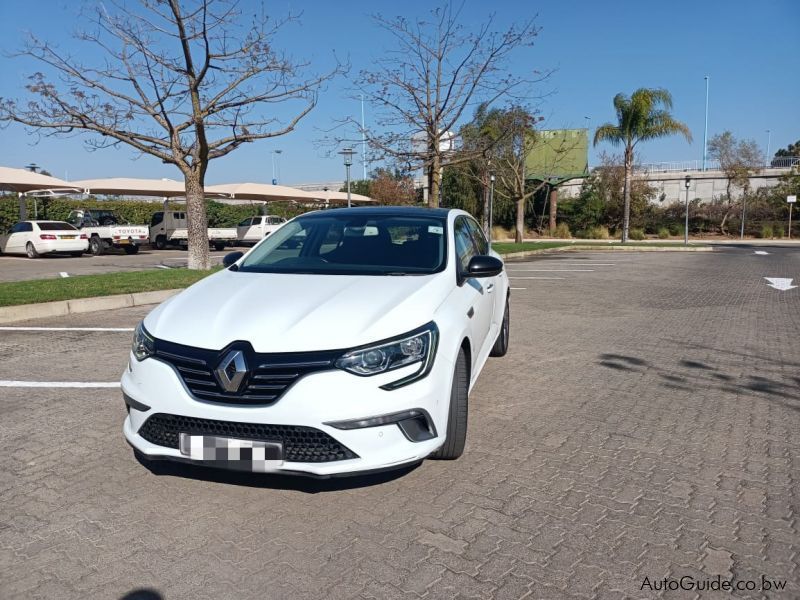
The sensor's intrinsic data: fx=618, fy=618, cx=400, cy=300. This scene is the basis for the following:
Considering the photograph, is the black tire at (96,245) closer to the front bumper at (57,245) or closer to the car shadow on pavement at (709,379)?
the front bumper at (57,245)

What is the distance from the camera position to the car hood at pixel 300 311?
3.11 metres

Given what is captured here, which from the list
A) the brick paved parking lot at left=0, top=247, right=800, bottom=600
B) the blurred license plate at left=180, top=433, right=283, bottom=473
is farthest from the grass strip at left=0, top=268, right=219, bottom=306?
the blurred license plate at left=180, top=433, right=283, bottom=473

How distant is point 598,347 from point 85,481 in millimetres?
5584

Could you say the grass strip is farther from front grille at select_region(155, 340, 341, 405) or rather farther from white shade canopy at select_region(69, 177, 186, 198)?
white shade canopy at select_region(69, 177, 186, 198)

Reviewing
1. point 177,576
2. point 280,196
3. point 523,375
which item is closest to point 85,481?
point 177,576

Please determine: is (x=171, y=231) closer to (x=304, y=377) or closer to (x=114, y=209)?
(x=114, y=209)

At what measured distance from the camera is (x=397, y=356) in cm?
313

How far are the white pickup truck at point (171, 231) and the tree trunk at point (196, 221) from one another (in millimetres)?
13512

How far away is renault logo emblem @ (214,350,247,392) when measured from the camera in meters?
3.01

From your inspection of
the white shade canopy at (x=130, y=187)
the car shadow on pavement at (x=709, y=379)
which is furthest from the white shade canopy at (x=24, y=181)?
the car shadow on pavement at (x=709, y=379)

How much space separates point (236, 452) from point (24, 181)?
25224 mm

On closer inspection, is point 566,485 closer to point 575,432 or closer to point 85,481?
point 575,432

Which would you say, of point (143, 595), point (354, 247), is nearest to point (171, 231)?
point (354, 247)

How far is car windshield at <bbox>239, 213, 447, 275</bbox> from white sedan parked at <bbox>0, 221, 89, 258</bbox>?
2108 centimetres
